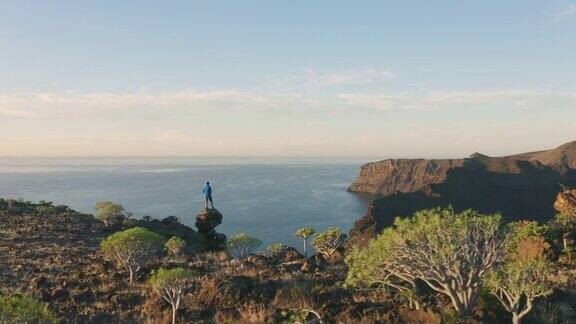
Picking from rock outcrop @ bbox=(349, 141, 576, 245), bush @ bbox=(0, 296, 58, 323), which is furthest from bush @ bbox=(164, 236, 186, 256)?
rock outcrop @ bbox=(349, 141, 576, 245)

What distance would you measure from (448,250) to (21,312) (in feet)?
37.1

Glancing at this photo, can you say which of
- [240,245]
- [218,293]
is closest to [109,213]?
[240,245]

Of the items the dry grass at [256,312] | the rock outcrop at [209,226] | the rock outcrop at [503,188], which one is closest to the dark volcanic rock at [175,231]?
the rock outcrop at [209,226]

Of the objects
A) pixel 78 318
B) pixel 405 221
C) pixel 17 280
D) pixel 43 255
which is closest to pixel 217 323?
pixel 78 318

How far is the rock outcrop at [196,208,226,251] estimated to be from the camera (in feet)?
125

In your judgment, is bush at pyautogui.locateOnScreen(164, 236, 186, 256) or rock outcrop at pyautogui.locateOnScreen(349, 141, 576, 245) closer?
bush at pyautogui.locateOnScreen(164, 236, 186, 256)

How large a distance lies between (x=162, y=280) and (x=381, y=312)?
26.0ft

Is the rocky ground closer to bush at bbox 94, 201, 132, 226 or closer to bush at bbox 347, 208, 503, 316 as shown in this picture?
bush at bbox 347, 208, 503, 316

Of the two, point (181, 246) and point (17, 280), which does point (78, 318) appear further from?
point (181, 246)

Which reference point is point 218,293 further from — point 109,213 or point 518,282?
point 109,213

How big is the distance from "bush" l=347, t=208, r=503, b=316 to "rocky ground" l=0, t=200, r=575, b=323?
97 cm

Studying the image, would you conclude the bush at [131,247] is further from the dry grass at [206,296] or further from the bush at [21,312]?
the bush at [21,312]

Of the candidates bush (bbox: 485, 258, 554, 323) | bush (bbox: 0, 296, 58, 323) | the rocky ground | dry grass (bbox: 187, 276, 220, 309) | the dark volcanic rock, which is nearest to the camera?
→ bush (bbox: 0, 296, 58, 323)

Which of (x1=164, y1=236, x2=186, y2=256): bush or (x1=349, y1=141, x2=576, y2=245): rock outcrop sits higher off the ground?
(x1=164, y1=236, x2=186, y2=256): bush
